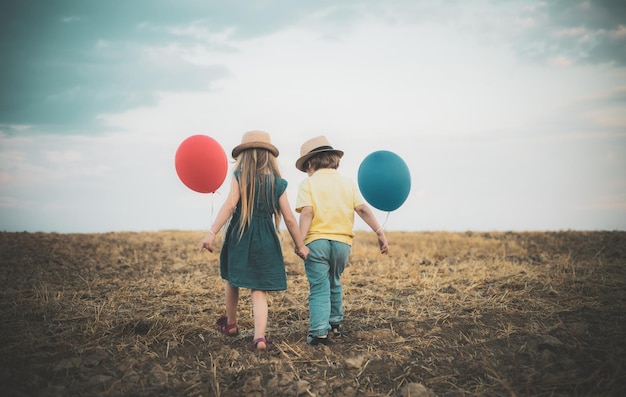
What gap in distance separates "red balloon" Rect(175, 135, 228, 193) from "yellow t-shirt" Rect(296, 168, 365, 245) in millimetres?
962

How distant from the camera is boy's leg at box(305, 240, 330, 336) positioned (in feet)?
13.8

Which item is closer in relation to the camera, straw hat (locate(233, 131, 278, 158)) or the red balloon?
straw hat (locate(233, 131, 278, 158))

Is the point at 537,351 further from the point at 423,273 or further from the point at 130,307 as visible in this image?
the point at 130,307

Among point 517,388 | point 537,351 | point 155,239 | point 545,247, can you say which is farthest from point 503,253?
point 155,239

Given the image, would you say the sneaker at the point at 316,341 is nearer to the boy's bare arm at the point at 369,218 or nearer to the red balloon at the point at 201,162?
the boy's bare arm at the point at 369,218

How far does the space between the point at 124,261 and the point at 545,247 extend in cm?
973

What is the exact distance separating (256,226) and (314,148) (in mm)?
1048

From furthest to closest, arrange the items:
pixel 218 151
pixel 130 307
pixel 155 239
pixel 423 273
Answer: pixel 155 239 → pixel 423 273 → pixel 130 307 → pixel 218 151

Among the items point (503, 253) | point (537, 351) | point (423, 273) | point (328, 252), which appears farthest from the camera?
point (503, 253)

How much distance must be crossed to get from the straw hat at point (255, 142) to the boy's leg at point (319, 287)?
3.50ft

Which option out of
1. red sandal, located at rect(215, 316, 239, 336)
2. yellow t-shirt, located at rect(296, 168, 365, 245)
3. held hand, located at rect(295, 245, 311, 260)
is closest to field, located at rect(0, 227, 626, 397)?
red sandal, located at rect(215, 316, 239, 336)

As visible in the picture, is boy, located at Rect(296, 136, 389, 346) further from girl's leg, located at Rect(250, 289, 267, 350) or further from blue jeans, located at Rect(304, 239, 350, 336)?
girl's leg, located at Rect(250, 289, 267, 350)

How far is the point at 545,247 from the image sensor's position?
35.0 feet

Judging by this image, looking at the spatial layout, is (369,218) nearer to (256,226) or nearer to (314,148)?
(314,148)
